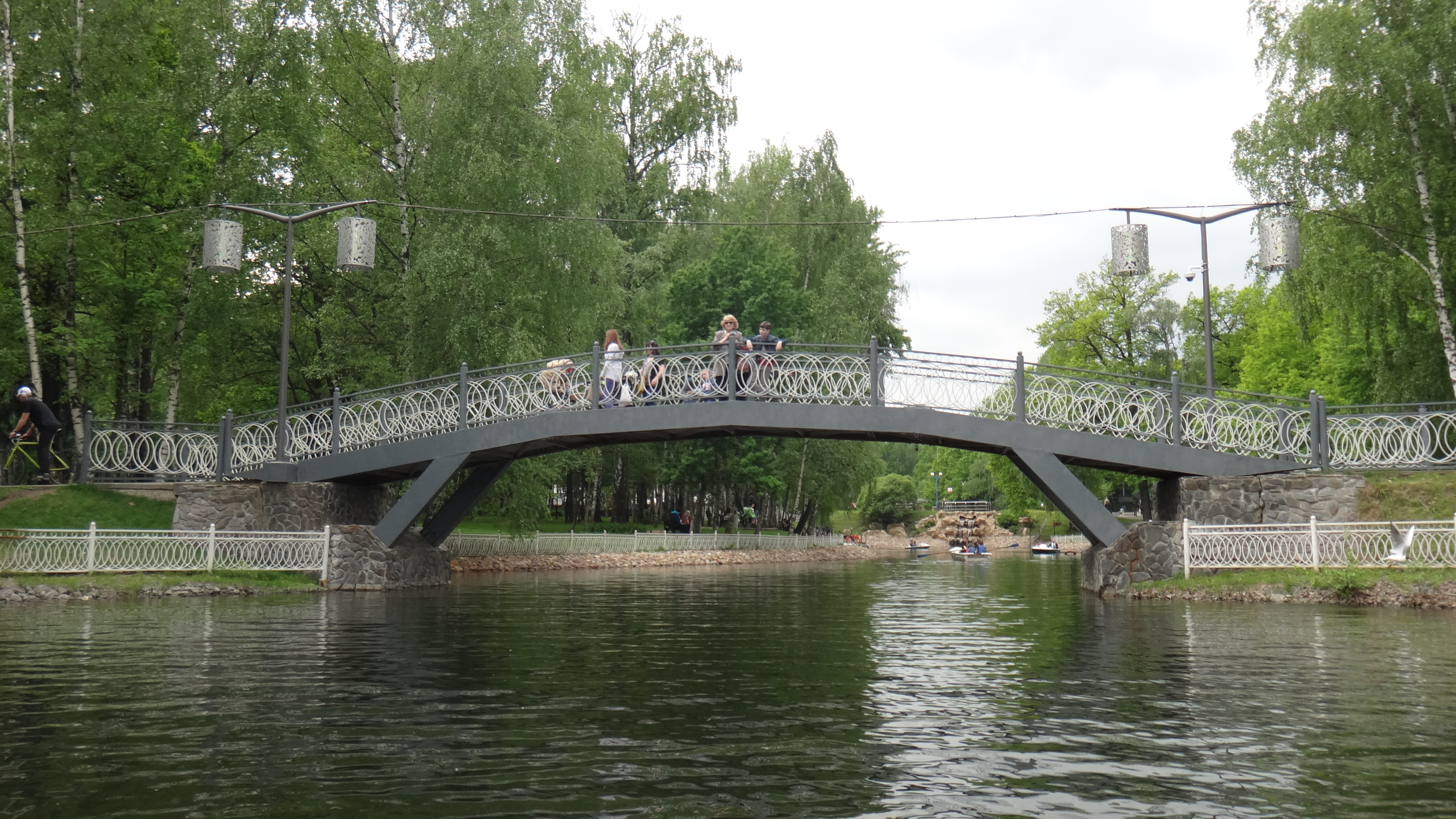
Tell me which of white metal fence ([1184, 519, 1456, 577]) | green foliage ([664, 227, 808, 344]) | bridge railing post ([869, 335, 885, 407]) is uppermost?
green foliage ([664, 227, 808, 344])

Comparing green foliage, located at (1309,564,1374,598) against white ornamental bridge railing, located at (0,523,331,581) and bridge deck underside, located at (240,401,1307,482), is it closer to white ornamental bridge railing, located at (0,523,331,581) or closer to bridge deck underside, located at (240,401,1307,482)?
bridge deck underside, located at (240,401,1307,482)

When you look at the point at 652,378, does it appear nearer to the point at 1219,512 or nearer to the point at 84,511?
the point at 1219,512

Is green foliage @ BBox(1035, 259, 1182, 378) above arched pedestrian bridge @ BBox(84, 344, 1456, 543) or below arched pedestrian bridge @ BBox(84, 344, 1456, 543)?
above

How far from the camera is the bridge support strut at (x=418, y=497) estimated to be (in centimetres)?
2005

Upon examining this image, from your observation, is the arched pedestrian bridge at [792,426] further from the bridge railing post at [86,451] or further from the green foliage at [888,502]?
the green foliage at [888,502]

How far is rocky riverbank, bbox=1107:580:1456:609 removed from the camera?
591 inches

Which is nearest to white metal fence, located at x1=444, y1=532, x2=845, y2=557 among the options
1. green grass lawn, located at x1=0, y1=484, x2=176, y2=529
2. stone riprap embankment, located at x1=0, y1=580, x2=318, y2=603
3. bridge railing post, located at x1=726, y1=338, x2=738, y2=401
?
green grass lawn, located at x1=0, y1=484, x2=176, y2=529

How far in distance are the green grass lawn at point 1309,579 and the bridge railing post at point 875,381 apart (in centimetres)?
516

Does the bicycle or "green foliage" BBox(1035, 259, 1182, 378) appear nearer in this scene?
the bicycle

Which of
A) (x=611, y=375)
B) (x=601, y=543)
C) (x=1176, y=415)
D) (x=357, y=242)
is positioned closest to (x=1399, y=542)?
(x=1176, y=415)

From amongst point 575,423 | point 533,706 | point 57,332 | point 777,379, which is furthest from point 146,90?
point 533,706

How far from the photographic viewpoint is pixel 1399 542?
15.9 meters

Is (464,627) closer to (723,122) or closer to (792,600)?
(792,600)

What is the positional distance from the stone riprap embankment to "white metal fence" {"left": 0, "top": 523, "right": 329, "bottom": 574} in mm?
738
